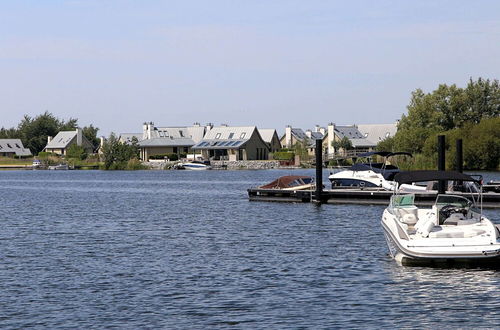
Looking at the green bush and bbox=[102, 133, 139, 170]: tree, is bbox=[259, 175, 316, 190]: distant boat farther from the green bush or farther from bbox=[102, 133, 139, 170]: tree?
bbox=[102, 133, 139, 170]: tree

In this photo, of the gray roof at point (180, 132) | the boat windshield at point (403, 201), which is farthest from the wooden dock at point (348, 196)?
the gray roof at point (180, 132)

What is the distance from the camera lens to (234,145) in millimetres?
174000

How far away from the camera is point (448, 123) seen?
443 ft

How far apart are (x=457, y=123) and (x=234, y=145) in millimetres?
52617

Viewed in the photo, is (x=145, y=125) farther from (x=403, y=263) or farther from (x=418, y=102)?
(x=403, y=263)

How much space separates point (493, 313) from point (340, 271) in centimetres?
790

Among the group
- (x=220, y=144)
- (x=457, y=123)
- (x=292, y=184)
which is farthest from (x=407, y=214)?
(x=220, y=144)

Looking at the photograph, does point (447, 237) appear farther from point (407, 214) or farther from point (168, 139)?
point (168, 139)

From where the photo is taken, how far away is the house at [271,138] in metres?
192

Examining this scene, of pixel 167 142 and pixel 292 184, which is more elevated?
pixel 167 142

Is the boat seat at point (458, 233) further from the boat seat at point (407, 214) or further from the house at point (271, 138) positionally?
the house at point (271, 138)

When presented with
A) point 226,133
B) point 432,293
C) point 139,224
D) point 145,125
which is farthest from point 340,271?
Answer: point 145,125

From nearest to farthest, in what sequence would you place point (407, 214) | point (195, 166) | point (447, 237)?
point (447, 237) → point (407, 214) → point (195, 166)

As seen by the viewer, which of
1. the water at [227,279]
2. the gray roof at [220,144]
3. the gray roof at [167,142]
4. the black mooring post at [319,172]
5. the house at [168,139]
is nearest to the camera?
the water at [227,279]
